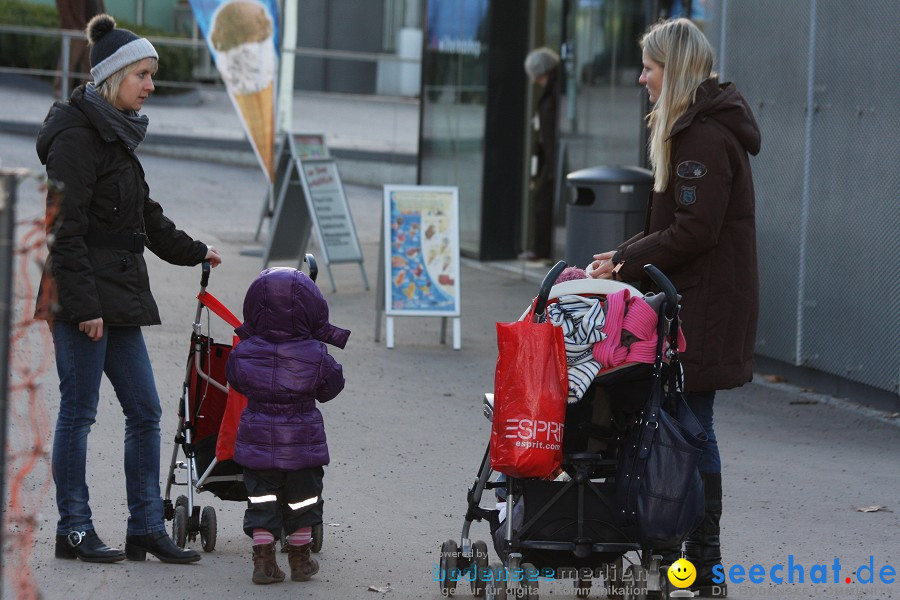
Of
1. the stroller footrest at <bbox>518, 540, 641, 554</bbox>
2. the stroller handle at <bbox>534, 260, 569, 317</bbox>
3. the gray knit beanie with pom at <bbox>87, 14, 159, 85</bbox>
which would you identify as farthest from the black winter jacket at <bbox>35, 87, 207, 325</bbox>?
the stroller footrest at <bbox>518, 540, 641, 554</bbox>

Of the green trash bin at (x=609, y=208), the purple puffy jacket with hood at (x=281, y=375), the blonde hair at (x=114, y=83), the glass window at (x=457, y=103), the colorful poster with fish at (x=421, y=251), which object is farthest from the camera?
the glass window at (x=457, y=103)

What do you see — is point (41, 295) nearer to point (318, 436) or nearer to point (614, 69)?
point (318, 436)

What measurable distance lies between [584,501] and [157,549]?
1.81 m

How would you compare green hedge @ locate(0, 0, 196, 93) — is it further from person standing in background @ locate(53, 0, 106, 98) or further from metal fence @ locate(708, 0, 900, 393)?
metal fence @ locate(708, 0, 900, 393)

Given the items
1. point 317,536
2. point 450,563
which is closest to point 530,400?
point 450,563

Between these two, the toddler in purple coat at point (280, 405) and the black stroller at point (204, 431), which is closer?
the toddler in purple coat at point (280, 405)

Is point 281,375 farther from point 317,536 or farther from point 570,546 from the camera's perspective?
point 570,546

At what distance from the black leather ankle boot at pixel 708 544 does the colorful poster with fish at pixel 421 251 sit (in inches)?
208

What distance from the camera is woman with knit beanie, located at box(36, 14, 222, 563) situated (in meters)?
5.18

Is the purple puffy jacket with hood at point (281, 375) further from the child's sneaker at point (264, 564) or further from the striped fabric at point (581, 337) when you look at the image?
the striped fabric at point (581, 337)

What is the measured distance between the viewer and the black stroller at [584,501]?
473 centimetres

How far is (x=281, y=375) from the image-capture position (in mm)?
5234

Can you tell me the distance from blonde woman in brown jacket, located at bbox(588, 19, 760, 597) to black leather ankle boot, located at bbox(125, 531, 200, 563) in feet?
6.32

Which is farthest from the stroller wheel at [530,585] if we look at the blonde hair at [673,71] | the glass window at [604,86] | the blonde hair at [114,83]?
the glass window at [604,86]
